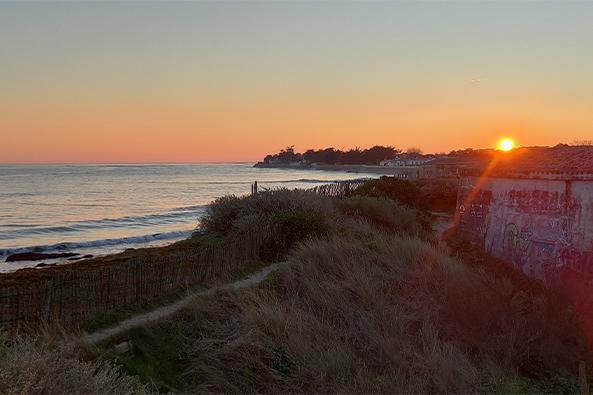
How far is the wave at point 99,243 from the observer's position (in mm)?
24047

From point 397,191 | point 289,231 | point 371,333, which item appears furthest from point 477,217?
point 397,191

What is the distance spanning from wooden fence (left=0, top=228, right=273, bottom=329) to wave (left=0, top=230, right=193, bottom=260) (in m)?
14.3

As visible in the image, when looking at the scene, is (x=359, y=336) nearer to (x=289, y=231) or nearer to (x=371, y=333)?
(x=371, y=333)

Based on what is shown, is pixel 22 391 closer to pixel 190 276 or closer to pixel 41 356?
pixel 41 356

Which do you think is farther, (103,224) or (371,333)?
(103,224)

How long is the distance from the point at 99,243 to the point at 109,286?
700 inches

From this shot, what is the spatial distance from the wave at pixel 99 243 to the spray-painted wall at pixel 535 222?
17.5 meters

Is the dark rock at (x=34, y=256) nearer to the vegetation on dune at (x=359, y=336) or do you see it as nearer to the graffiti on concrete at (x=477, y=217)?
the vegetation on dune at (x=359, y=336)

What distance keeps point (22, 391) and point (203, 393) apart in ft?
10.3

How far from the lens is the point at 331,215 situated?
62.5 ft

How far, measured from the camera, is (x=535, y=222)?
45.2ft

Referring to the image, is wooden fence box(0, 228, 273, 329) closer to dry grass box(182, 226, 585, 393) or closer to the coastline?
dry grass box(182, 226, 585, 393)

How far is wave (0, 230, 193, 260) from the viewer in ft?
78.9

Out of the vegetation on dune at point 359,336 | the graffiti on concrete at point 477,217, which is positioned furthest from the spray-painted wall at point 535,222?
the vegetation on dune at point 359,336
